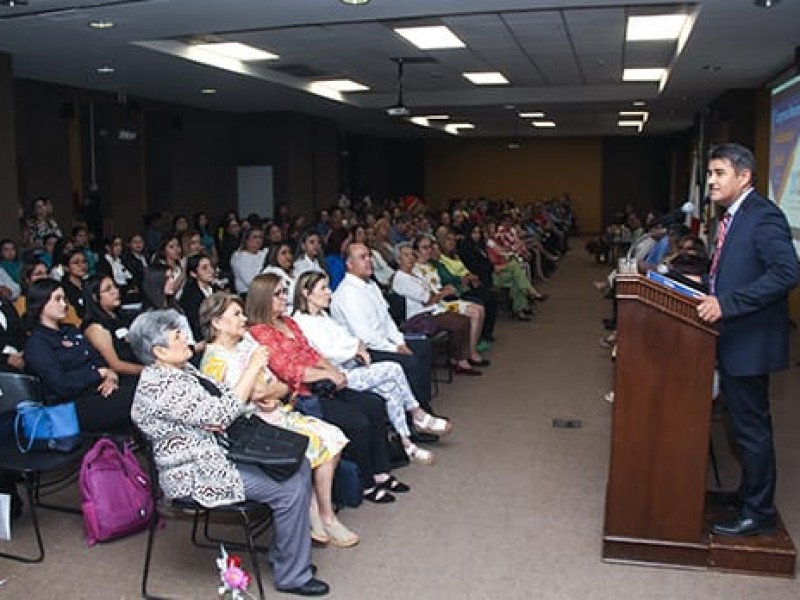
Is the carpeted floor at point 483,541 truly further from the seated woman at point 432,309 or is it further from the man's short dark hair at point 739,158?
the man's short dark hair at point 739,158

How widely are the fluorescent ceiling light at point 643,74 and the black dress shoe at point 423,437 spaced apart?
7.01m

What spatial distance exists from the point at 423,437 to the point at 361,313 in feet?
2.80

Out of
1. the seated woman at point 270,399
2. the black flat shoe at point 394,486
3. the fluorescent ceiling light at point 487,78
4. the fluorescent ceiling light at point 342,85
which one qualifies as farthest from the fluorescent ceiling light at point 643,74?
the seated woman at point 270,399

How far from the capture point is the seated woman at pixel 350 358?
4867mm

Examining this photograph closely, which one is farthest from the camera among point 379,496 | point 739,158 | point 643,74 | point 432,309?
point 643,74

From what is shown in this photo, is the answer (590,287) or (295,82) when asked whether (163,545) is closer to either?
(295,82)

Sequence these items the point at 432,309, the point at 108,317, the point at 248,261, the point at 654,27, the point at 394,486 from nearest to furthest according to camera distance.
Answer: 1. the point at 394,486
2. the point at 108,317
3. the point at 432,309
4. the point at 654,27
5. the point at 248,261

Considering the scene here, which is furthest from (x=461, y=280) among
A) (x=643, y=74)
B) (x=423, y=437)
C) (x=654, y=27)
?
(x=643, y=74)

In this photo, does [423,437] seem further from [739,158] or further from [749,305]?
[739,158]

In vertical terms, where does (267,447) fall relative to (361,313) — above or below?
below

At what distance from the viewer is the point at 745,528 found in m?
3.65

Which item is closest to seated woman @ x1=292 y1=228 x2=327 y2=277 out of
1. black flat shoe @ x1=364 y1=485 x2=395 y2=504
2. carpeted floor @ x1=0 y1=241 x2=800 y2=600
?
carpeted floor @ x1=0 y1=241 x2=800 y2=600

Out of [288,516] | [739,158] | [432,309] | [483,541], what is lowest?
[483,541]

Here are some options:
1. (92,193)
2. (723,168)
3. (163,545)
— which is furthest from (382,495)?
(92,193)
